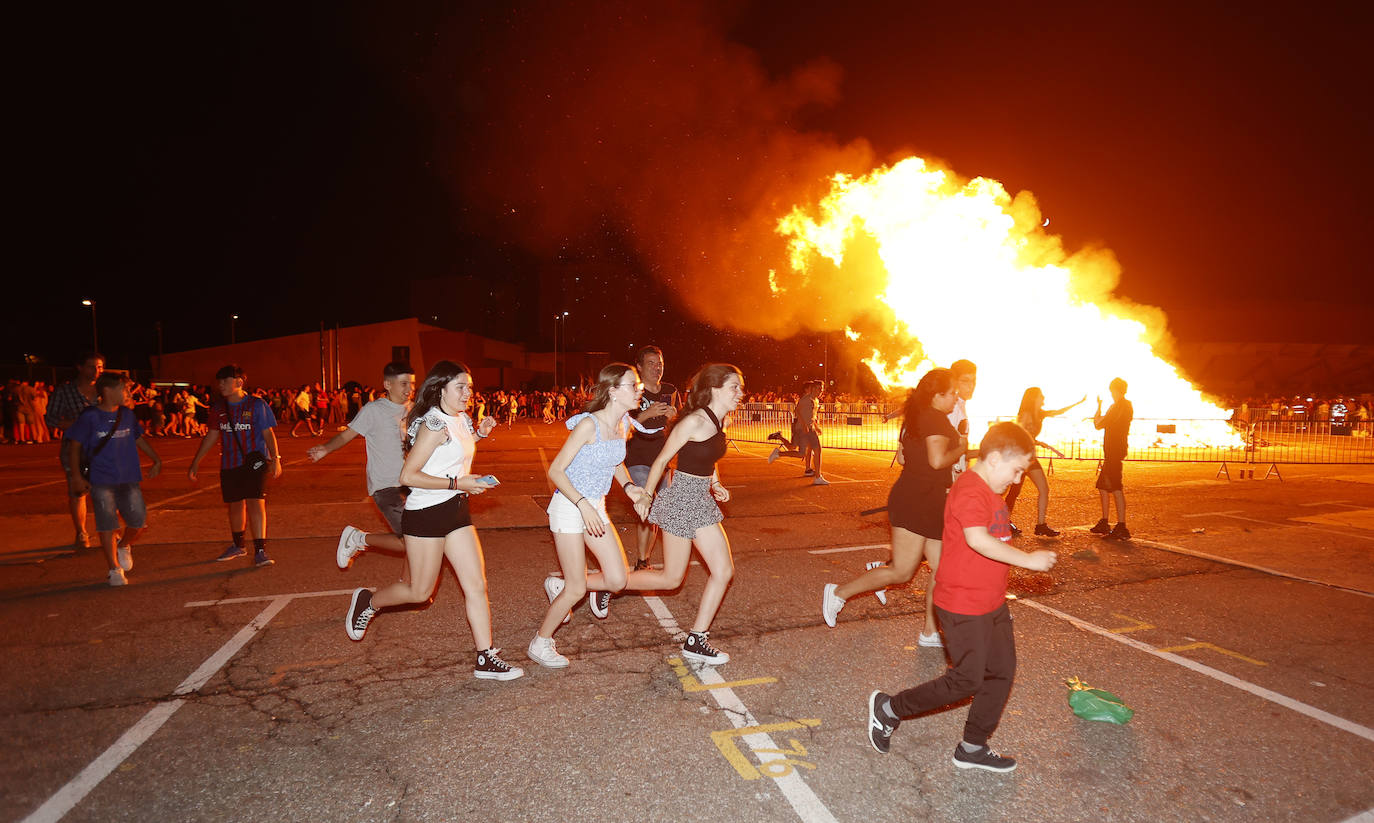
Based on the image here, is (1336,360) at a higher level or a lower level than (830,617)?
higher

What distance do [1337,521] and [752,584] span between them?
8.30 metres

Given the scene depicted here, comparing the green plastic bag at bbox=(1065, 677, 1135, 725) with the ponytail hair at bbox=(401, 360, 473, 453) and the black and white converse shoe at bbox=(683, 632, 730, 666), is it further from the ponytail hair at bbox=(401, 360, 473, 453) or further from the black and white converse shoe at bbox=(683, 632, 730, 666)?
the ponytail hair at bbox=(401, 360, 473, 453)

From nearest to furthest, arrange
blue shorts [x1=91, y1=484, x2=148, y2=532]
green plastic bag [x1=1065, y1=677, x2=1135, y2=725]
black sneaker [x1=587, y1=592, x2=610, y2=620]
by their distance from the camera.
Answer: green plastic bag [x1=1065, y1=677, x2=1135, y2=725] → black sneaker [x1=587, y1=592, x2=610, y2=620] → blue shorts [x1=91, y1=484, x2=148, y2=532]

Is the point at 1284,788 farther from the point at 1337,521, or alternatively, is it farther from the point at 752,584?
the point at 1337,521

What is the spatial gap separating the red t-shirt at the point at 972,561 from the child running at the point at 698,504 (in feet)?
4.96

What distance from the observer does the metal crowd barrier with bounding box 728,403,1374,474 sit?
58.4ft

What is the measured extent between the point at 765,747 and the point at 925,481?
2.16m

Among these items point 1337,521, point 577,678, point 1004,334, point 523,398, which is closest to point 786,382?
point 523,398

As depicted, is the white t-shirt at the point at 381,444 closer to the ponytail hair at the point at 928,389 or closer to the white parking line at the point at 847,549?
the ponytail hair at the point at 928,389

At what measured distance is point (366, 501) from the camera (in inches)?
426

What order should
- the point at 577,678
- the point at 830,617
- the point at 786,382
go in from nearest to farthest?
1. the point at 577,678
2. the point at 830,617
3. the point at 786,382

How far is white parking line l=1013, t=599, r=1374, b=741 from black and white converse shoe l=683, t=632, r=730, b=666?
110 inches

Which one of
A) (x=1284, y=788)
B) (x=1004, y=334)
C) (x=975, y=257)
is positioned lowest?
(x=1284, y=788)

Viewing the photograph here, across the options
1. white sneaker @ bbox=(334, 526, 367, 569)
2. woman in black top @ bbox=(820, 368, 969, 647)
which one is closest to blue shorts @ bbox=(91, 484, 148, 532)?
white sneaker @ bbox=(334, 526, 367, 569)
